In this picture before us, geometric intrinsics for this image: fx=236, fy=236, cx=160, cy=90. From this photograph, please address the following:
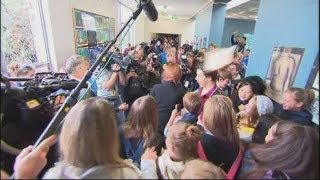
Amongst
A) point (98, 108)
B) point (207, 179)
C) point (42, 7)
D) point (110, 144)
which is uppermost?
point (42, 7)

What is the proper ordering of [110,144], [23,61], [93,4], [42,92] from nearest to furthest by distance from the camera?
[110,144] < [42,92] < [23,61] < [93,4]

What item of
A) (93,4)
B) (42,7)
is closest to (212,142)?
(42,7)

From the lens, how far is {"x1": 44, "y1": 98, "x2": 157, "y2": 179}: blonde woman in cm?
77

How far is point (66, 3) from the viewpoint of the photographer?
292 centimetres

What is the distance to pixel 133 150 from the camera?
1.49 m

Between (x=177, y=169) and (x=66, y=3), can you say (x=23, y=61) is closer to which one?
(x=66, y=3)

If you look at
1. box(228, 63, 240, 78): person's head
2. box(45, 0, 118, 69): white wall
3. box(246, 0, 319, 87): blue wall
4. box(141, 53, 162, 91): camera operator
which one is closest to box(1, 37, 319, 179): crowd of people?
box(246, 0, 319, 87): blue wall

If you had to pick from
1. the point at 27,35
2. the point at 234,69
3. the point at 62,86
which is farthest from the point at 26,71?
the point at 234,69

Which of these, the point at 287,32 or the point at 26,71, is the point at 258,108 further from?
the point at 26,71

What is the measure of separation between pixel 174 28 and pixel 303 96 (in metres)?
14.1

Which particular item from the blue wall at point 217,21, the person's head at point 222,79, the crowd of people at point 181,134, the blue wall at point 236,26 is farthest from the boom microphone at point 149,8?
the blue wall at point 236,26

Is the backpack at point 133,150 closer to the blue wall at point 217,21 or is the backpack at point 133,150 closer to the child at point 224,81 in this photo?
the child at point 224,81

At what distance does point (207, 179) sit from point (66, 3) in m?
2.85

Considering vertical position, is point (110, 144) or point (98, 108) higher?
point (98, 108)
